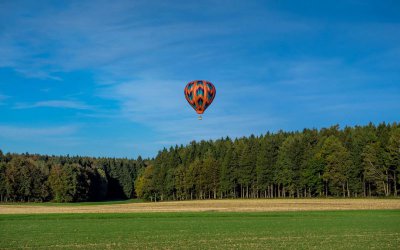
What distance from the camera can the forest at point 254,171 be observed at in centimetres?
10012

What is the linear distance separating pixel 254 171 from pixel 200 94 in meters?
58.5

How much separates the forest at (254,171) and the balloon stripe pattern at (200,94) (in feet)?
145

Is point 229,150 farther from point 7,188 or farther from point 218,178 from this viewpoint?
point 7,188

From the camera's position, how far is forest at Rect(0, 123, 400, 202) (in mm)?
100125

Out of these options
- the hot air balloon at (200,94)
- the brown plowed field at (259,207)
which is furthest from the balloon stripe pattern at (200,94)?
the brown plowed field at (259,207)

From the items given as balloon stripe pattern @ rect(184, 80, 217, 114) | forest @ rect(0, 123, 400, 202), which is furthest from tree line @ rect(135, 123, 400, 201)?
balloon stripe pattern @ rect(184, 80, 217, 114)

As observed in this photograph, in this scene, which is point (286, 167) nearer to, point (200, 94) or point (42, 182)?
point (200, 94)

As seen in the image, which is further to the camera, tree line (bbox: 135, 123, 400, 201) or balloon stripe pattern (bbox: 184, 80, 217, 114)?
tree line (bbox: 135, 123, 400, 201)

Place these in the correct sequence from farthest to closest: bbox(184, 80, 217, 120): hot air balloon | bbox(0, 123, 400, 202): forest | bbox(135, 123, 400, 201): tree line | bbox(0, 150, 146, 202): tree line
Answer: bbox(0, 150, 146, 202): tree line → bbox(0, 123, 400, 202): forest → bbox(135, 123, 400, 201): tree line → bbox(184, 80, 217, 120): hot air balloon

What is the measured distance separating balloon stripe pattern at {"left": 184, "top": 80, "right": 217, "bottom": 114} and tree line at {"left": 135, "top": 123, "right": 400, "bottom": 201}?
4429cm

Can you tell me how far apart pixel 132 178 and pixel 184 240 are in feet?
532

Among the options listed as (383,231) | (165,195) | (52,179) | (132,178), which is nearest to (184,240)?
(383,231)

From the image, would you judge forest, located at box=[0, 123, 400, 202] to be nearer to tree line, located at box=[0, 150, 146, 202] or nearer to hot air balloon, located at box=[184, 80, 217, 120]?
tree line, located at box=[0, 150, 146, 202]

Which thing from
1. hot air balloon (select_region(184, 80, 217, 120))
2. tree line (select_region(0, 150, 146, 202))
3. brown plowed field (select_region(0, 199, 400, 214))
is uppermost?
hot air balloon (select_region(184, 80, 217, 120))
